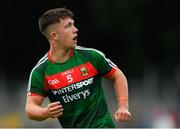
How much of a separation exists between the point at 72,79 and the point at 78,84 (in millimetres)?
82

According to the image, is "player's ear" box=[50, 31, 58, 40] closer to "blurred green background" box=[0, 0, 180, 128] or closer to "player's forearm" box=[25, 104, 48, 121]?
"player's forearm" box=[25, 104, 48, 121]

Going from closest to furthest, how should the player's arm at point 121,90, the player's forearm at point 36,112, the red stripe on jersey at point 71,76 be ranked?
the player's forearm at point 36,112
the player's arm at point 121,90
the red stripe on jersey at point 71,76

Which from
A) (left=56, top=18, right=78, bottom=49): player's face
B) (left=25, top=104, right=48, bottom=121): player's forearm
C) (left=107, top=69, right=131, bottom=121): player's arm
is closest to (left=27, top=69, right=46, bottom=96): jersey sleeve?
(left=25, top=104, right=48, bottom=121): player's forearm

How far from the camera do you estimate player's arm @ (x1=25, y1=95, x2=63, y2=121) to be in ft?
27.8

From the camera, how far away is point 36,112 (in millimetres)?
8875

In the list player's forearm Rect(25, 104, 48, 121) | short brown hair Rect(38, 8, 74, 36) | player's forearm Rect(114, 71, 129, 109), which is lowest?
player's forearm Rect(25, 104, 48, 121)

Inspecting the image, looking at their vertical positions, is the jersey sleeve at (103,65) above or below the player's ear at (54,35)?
below

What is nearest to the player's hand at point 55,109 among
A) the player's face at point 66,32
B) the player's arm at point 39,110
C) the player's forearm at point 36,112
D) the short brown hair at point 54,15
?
the player's arm at point 39,110

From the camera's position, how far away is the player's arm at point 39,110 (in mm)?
8469

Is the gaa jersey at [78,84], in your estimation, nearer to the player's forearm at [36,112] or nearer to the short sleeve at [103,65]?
the short sleeve at [103,65]

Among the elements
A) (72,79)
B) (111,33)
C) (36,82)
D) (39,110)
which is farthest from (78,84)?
(111,33)

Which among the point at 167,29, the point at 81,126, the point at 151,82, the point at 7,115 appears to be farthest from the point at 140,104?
the point at 81,126

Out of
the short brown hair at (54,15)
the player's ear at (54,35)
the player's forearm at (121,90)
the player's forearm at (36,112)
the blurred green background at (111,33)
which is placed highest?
the short brown hair at (54,15)

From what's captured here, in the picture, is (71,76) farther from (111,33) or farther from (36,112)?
(111,33)
